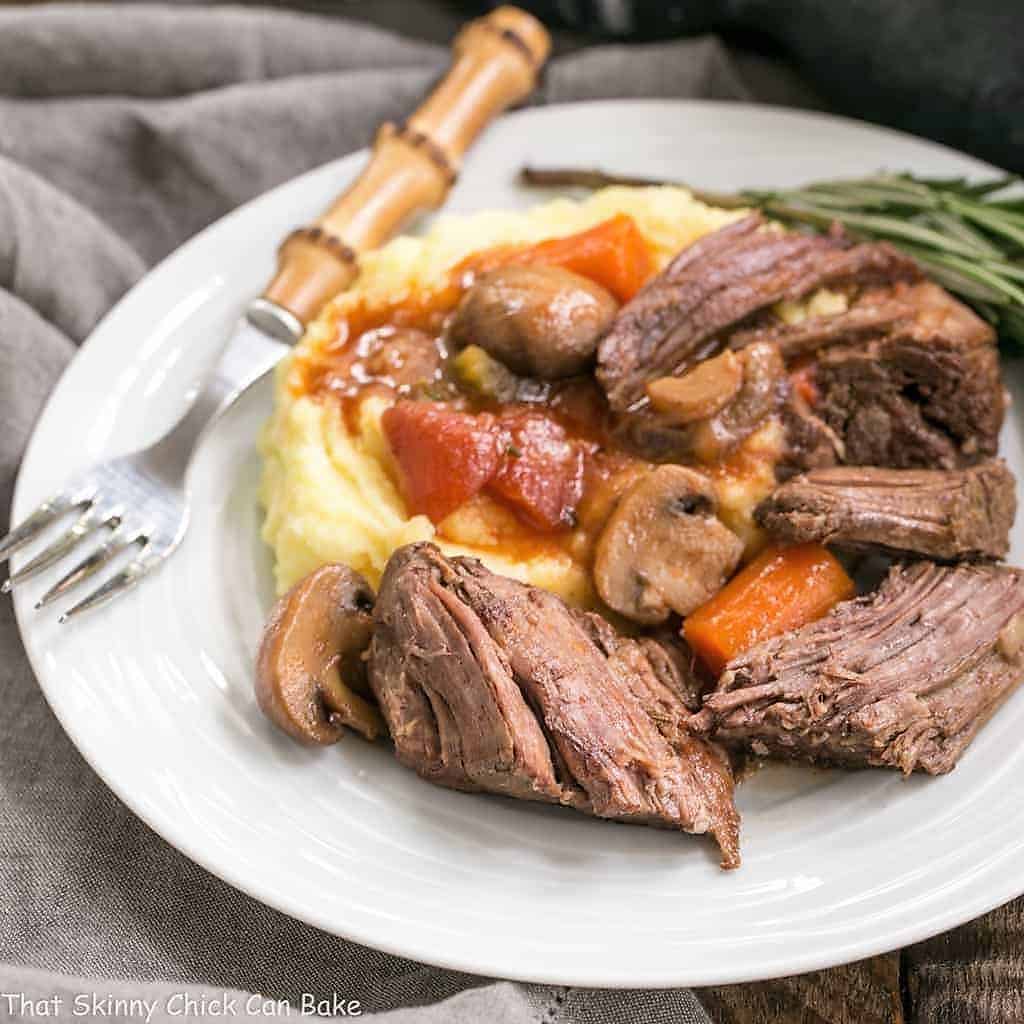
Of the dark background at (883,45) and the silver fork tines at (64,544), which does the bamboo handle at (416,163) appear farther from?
the silver fork tines at (64,544)

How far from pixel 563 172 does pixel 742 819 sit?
345 cm

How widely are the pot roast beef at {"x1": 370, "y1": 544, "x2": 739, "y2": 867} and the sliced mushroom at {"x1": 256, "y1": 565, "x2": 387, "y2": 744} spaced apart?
0.17 metres

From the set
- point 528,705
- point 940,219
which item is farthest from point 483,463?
point 940,219

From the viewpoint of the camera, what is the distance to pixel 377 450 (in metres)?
5.04

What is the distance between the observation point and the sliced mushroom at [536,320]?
4926 millimetres

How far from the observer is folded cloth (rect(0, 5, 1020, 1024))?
4.02 metres

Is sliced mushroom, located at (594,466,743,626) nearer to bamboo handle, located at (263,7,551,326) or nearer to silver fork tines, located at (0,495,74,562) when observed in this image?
bamboo handle, located at (263,7,551,326)

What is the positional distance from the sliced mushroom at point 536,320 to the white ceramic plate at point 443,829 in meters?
1.29

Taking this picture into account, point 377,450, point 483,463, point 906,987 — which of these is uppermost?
point 483,463

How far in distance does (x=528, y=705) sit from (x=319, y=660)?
2.73 feet

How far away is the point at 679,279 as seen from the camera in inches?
203

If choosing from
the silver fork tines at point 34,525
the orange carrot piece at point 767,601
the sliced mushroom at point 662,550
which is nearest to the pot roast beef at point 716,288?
the sliced mushroom at point 662,550

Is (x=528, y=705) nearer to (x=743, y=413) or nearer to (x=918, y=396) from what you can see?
(x=743, y=413)

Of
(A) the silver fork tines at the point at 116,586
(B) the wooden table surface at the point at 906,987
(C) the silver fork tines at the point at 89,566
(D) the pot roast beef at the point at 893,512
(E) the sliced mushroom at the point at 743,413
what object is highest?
(E) the sliced mushroom at the point at 743,413
